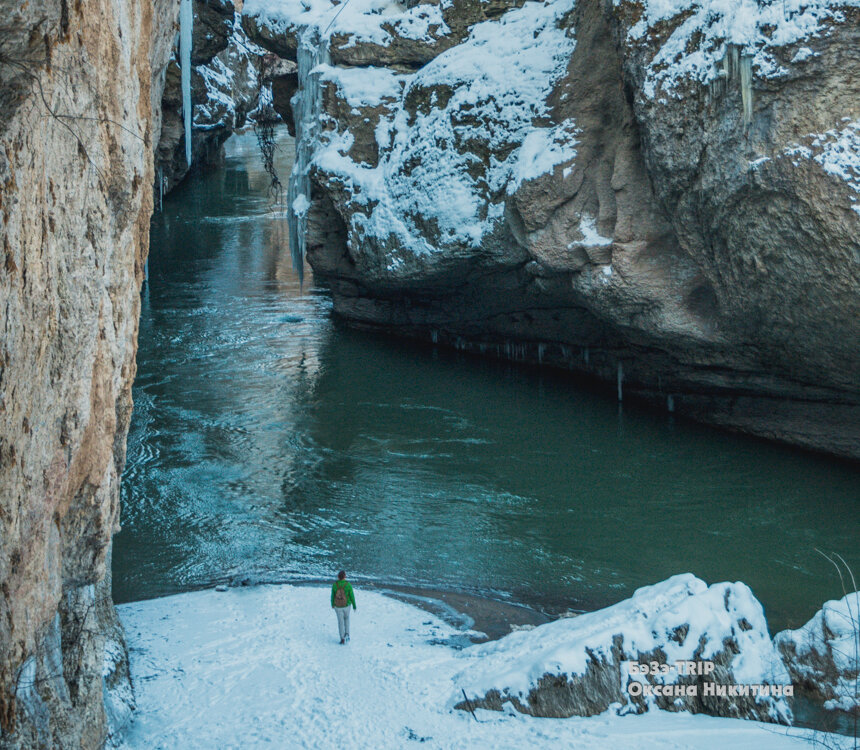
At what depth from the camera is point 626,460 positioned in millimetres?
15867

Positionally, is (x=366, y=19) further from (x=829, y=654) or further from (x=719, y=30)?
(x=829, y=654)

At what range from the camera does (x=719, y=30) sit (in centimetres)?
1285

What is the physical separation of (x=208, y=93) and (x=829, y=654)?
116ft

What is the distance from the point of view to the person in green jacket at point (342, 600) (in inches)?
392

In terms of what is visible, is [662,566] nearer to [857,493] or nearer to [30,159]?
[857,493]

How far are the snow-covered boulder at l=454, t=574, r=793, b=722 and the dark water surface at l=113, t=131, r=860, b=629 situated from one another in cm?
262

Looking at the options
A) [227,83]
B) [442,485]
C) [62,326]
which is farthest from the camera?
[227,83]

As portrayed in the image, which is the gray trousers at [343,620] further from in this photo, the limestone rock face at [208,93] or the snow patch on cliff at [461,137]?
the limestone rock face at [208,93]

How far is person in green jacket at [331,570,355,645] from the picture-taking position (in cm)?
995

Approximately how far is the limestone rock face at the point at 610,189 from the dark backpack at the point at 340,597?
7752mm

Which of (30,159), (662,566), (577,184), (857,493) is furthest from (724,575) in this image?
(30,159)

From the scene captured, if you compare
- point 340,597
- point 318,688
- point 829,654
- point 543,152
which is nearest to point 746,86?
point 543,152

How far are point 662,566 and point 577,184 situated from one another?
678 cm

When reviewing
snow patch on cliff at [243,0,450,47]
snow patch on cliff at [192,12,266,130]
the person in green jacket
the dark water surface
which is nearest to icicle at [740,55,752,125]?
the dark water surface
